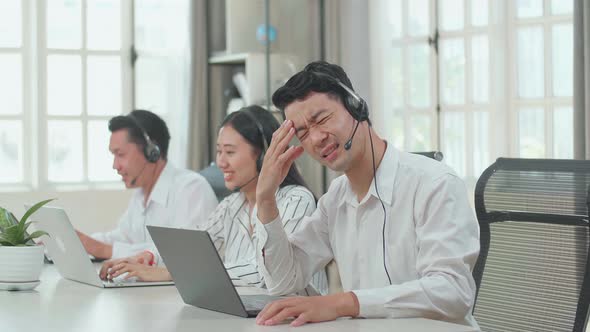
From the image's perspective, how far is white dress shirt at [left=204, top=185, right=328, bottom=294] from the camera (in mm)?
2555

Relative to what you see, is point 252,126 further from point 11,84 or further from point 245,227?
point 11,84

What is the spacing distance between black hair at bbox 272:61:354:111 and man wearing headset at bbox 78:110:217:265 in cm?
143

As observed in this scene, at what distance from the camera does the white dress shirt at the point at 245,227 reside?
2.55 metres

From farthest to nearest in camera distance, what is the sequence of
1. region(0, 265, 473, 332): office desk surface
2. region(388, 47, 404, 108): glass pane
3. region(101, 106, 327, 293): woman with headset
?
region(388, 47, 404, 108): glass pane → region(101, 106, 327, 293): woman with headset → region(0, 265, 473, 332): office desk surface

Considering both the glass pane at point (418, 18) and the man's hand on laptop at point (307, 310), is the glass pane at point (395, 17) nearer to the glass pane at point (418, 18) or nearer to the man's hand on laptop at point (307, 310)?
the glass pane at point (418, 18)

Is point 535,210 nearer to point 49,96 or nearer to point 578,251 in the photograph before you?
point 578,251

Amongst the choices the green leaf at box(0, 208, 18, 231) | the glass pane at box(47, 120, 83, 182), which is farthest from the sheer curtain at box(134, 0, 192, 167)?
the green leaf at box(0, 208, 18, 231)

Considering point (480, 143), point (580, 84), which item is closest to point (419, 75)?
point (480, 143)

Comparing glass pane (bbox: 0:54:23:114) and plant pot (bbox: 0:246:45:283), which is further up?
glass pane (bbox: 0:54:23:114)

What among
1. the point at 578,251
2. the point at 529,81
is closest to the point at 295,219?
the point at 578,251

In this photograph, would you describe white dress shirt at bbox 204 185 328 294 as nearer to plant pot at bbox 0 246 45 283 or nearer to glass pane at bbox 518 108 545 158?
plant pot at bbox 0 246 45 283

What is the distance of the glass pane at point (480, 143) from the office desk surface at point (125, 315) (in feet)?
8.12

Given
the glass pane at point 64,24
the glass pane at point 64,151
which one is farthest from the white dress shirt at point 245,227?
the glass pane at point 64,24

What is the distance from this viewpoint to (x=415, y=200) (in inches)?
79.4
